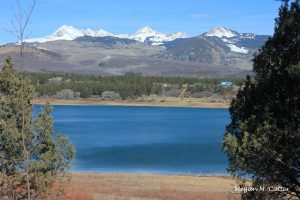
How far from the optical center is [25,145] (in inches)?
690

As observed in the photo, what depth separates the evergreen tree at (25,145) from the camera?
17.2 meters

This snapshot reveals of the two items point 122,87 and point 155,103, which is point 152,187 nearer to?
point 155,103

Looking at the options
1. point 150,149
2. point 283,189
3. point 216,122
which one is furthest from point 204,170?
point 216,122

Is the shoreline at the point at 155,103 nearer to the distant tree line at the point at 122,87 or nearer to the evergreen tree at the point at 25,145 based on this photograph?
the distant tree line at the point at 122,87

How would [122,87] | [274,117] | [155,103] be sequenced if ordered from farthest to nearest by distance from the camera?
[122,87], [155,103], [274,117]

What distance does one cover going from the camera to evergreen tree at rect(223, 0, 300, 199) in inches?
404

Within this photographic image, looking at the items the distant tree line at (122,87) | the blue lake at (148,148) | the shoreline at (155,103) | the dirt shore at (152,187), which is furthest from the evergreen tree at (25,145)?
the distant tree line at (122,87)

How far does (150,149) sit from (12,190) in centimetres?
4322

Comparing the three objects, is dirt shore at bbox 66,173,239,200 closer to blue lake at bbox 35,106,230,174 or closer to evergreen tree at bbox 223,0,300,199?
blue lake at bbox 35,106,230,174

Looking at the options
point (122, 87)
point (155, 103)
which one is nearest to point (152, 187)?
point (155, 103)

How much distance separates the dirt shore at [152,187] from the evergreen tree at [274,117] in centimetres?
1437

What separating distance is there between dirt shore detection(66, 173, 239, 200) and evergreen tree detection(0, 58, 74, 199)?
858 centimetres

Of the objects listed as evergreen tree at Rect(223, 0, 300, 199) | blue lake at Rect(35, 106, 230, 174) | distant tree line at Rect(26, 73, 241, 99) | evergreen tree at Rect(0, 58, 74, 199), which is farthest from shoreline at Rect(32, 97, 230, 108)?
evergreen tree at Rect(223, 0, 300, 199)

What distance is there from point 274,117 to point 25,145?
993 centimetres
